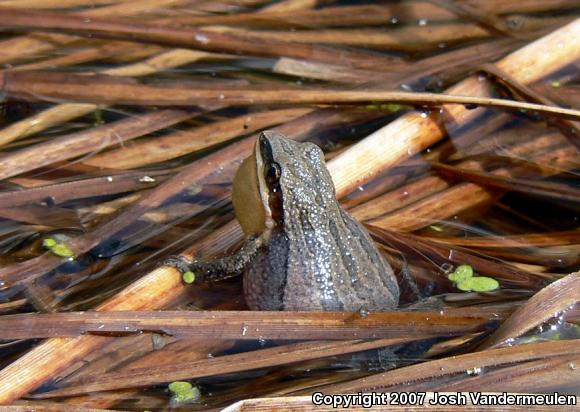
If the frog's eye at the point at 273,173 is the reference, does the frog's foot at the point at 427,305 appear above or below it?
below

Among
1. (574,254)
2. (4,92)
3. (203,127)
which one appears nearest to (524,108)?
(574,254)

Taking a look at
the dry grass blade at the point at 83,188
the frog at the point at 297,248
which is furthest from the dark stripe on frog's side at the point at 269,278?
the dry grass blade at the point at 83,188

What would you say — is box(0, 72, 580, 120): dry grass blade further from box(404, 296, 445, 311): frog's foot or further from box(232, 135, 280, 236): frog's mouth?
box(404, 296, 445, 311): frog's foot

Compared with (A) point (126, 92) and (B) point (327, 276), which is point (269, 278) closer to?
(B) point (327, 276)

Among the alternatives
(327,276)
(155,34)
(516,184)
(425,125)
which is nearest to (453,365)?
(327,276)

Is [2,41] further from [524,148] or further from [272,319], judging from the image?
[524,148]

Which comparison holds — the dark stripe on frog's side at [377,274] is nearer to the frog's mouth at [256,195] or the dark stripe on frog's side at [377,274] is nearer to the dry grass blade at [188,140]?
the frog's mouth at [256,195]

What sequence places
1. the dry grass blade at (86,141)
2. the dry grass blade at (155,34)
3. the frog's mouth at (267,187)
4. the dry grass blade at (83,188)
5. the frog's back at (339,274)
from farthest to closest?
the dry grass blade at (155,34)
the dry grass blade at (86,141)
the dry grass blade at (83,188)
the frog's mouth at (267,187)
the frog's back at (339,274)

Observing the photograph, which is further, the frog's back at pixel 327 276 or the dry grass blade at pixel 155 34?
the dry grass blade at pixel 155 34
